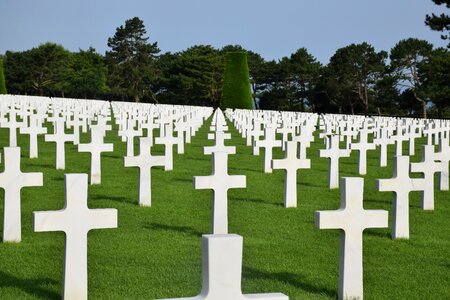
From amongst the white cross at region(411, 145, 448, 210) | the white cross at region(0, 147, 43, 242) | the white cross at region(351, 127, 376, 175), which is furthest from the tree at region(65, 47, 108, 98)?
the white cross at region(0, 147, 43, 242)

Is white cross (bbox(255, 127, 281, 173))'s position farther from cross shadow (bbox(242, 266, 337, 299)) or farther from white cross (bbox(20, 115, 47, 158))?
cross shadow (bbox(242, 266, 337, 299))

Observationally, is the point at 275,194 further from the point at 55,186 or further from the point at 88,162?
the point at 88,162

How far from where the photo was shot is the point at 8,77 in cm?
8719

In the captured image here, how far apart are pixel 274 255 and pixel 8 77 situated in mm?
84570

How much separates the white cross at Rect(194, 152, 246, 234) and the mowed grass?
27 cm

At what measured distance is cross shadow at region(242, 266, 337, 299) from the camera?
223 inches

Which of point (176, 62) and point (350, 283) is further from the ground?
point (176, 62)

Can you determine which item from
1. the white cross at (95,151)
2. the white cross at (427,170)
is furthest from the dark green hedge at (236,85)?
the white cross at (427,170)

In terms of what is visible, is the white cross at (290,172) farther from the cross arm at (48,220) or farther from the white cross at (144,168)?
the cross arm at (48,220)

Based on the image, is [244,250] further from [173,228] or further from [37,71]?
[37,71]

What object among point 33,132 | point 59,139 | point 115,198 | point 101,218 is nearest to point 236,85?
Result: point 33,132

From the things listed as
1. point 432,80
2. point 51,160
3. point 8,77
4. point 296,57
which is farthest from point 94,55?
point 51,160

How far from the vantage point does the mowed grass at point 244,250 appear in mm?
5758

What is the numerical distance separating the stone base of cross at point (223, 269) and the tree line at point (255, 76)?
36170mm
